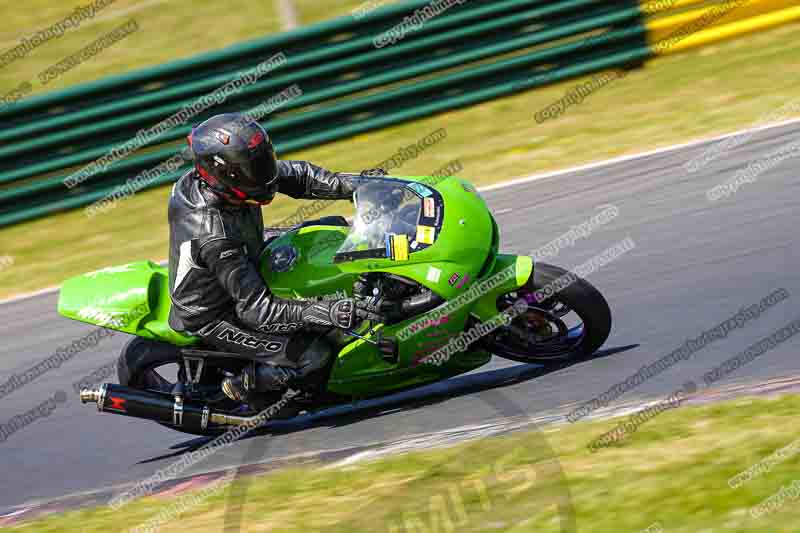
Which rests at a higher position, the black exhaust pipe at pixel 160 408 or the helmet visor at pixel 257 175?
the helmet visor at pixel 257 175

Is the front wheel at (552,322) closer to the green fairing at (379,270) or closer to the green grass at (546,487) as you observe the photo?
the green fairing at (379,270)

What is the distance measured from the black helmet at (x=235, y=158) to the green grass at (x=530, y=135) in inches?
198

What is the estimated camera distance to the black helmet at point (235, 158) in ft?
19.3

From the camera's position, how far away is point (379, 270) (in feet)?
20.1

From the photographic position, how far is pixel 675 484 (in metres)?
4.71

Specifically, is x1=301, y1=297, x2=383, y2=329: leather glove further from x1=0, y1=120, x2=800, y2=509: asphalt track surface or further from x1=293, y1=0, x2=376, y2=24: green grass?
x1=293, y1=0, x2=376, y2=24: green grass

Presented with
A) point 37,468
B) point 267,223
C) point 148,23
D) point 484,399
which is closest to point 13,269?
point 267,223

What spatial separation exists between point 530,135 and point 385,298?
20.0 ft

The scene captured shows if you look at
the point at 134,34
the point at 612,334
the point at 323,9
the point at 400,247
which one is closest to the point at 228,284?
the point at 400,247

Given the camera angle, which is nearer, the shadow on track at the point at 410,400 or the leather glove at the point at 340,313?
the leather glove at the point at 340,313

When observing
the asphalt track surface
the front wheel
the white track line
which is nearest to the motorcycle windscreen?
the front wheel

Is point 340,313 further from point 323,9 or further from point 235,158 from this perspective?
point 323,9

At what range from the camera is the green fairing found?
6070mm

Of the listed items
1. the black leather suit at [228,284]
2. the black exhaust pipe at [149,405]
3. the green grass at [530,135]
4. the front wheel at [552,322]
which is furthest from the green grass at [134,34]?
the front wheel at [552,322]
